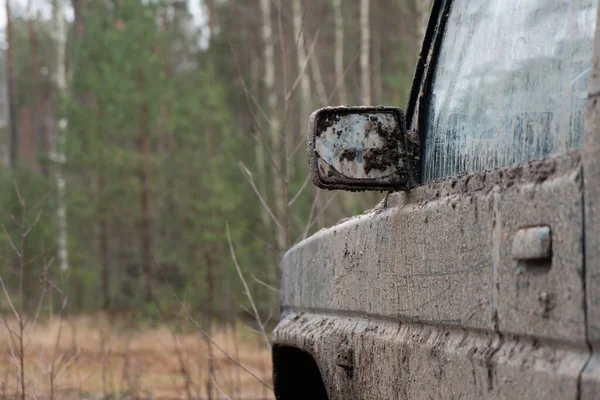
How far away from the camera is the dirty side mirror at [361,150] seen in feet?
6.87

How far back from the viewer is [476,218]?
165 cm

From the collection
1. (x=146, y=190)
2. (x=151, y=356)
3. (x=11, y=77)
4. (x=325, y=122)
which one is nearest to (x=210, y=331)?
(x=151, y=356)

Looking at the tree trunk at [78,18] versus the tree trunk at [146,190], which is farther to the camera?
the tree trunk at [78,18]

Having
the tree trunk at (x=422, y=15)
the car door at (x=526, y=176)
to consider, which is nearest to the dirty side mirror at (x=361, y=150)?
the car door at (x=526, y=176)

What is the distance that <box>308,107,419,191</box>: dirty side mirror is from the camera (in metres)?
2.09

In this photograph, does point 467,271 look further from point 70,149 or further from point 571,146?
point 70,149

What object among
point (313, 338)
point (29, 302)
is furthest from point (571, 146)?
point (29, 302)

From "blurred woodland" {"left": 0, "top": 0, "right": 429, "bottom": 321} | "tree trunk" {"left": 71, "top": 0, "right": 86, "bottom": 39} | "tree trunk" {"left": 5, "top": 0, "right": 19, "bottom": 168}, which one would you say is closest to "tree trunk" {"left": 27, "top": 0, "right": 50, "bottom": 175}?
"tree trunk" {"left": 5, "top": 0, "right": 19, "bottom": 168}

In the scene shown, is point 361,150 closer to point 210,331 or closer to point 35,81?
point 210,331

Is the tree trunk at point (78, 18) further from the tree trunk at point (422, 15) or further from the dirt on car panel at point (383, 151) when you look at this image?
the dirt on car panel at point (383, 151)

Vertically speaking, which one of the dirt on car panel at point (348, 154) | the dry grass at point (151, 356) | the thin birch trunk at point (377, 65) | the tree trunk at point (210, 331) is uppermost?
the thin birch trunk at point (377, 65)

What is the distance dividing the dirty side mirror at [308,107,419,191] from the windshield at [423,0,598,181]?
0.26 feet

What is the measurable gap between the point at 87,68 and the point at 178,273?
5056mm

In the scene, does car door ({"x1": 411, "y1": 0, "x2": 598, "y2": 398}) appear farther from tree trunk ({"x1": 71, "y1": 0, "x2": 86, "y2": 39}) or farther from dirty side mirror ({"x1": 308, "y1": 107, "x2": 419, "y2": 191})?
tree trunk ({"x1": 71, "y1": 0, "x2": 86, "y2": 39})
